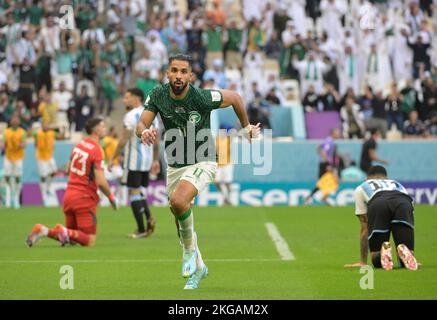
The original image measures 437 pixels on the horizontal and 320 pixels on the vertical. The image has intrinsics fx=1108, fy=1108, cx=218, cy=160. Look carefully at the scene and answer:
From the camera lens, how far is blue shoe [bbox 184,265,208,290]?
36.6 feet

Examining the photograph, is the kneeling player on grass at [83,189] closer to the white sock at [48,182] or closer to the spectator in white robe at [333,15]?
the white sock at [48,182]

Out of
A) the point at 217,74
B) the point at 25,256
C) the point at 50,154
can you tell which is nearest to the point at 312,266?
the point at 25,256

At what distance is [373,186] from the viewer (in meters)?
13.2

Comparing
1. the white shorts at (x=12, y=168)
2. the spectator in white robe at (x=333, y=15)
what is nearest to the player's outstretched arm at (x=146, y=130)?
the white shorts at (x=12, y=168)

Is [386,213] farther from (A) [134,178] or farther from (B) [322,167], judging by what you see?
(B) [322,167]

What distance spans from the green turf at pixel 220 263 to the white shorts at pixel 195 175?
1050mm

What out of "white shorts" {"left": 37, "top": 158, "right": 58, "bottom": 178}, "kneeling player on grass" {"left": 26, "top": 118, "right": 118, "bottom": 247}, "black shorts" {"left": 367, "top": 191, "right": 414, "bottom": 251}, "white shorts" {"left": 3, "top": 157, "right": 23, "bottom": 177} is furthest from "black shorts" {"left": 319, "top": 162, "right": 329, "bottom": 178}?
"black shorts" {"left": 367, "top": 191, "right": 414, "bottom": 251}

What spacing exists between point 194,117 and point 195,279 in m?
1.66

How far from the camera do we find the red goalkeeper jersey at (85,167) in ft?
51.9

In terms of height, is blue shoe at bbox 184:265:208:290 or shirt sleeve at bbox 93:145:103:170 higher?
shirt sleeve at bbox 93:145:103:170

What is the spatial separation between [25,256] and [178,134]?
442 centimetres

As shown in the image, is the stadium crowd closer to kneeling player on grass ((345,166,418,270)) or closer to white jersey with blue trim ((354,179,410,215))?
white jersey with blue trim ((354,179,410,215))

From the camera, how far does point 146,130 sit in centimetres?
1089
